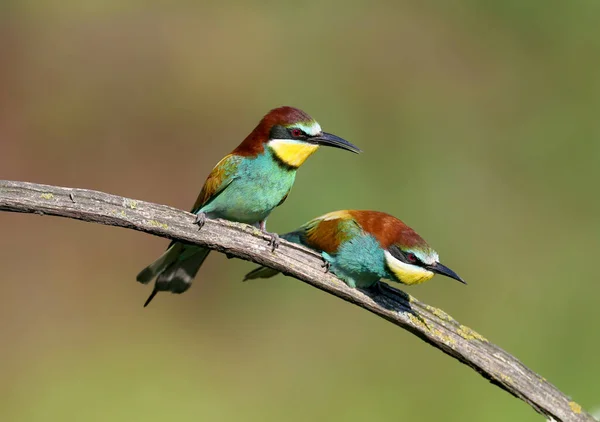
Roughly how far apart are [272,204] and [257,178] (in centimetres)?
11

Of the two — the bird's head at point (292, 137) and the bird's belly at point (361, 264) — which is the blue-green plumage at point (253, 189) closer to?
the bird's head at point (292, 137)

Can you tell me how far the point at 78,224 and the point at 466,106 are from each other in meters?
2.84

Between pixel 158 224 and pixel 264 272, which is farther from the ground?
pixel 158 224

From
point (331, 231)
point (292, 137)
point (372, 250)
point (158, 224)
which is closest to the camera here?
point (158, 224)

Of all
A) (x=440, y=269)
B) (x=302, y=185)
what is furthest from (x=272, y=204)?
(x=302, y=185)

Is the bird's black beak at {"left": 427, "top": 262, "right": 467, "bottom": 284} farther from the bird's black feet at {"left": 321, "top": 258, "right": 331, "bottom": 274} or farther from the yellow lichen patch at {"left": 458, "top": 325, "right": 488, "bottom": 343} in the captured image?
the bird's black feet at {"left": 321, "top": 258, "right": 331, "bottom": 274}

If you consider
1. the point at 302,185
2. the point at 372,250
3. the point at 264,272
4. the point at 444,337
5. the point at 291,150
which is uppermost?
the point at 291,150

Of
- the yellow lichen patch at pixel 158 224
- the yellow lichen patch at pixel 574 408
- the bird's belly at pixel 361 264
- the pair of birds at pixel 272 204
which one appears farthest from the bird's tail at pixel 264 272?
the yellow lichen patch at pixel 574 408

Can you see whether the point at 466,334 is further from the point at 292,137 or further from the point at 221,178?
the point at 221,178

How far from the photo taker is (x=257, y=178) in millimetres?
2838

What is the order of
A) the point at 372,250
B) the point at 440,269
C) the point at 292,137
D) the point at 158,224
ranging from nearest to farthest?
1. the point at 158,224
2. the point at 440,269
3. the point at 372,250
4. the point at 292,137

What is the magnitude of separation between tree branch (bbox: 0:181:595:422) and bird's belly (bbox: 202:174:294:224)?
1.36 ft

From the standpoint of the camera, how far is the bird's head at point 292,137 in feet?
9.18

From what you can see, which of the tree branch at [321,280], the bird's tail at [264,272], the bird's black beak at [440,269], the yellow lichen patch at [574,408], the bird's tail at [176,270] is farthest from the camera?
the bird's tail at [176,270]
